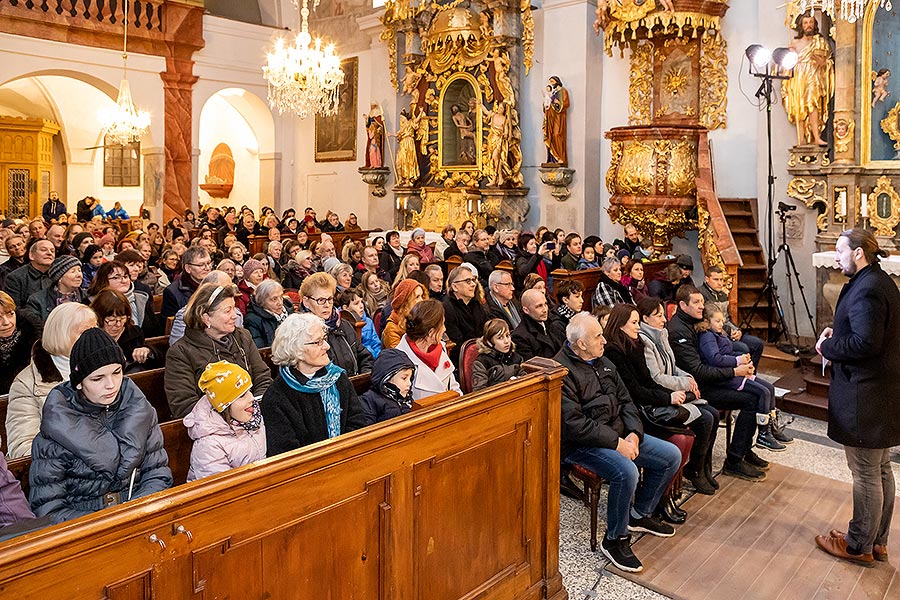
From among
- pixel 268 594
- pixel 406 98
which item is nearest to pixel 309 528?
pixel 268 594

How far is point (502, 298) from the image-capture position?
5535 millimetres

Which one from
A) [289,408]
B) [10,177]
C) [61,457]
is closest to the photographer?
[61,457]

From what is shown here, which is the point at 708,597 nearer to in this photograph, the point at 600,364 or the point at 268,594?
the point at 600,364

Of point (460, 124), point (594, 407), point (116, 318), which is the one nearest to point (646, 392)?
point (594, 407)

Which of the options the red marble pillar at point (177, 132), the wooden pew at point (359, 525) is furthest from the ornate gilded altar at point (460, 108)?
the wooden pew at point (359, 525)

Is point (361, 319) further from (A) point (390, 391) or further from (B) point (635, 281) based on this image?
(B) point (635, 281)

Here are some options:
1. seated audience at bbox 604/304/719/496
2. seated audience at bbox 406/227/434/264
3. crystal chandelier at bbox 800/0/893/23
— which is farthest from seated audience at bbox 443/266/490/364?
crystal chandelier at bbox 800/0/893/23

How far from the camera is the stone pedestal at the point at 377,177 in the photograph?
15.0m

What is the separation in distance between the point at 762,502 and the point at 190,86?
13.6 m

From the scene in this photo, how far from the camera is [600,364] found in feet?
13.2

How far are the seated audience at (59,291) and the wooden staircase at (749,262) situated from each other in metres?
6.84

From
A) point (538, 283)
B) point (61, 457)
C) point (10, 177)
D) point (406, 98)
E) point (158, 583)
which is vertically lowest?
point (158, 583)

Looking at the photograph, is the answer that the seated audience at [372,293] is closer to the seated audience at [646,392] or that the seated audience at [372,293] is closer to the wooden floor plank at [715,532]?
the seated audience at [646,392]

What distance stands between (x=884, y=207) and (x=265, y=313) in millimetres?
7104
